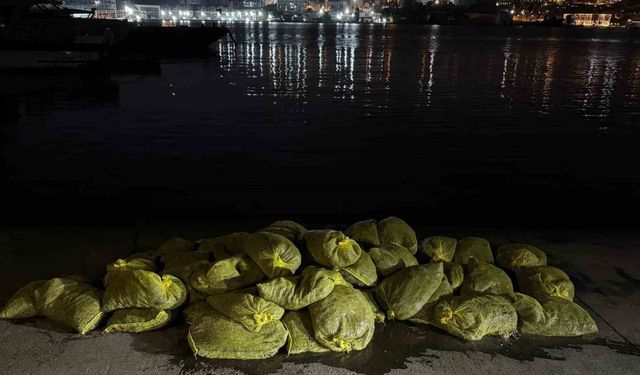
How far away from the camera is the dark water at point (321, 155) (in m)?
9.03

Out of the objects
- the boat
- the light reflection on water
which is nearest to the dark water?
the light reflection on water

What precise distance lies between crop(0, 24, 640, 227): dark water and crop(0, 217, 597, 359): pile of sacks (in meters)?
4.59

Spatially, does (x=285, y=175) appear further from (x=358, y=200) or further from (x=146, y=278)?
(x=146, y=278)

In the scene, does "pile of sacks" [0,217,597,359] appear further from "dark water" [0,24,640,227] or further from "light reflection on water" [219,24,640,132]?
"light reflection on water" [219,24,640,132]

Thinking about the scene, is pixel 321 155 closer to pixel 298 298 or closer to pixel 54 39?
pixel 298 298

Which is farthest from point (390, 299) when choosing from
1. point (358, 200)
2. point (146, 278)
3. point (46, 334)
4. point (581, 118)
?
point (581, 118)

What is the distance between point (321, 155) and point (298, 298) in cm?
865

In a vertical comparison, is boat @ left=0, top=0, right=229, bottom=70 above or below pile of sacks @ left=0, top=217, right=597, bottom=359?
above

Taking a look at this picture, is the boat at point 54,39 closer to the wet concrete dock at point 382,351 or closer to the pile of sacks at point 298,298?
the wet concrete dock at point 382,351

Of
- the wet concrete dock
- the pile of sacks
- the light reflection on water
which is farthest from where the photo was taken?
the light reflection on water

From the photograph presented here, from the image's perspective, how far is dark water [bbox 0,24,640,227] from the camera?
9.03 metres

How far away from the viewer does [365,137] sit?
13875 mm

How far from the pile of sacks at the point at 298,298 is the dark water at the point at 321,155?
4.59 m

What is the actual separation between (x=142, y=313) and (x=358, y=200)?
6158 millimetres
